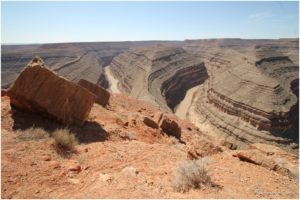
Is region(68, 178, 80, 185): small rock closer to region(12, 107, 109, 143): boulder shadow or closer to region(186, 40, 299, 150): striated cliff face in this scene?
region(12, 107, 109, 143): boulder shadow

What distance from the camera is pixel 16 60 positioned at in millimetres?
60719

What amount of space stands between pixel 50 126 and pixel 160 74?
45.6 meters

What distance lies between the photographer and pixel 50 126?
9.09 metres

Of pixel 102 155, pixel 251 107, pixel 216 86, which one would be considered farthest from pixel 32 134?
pixel 216 86

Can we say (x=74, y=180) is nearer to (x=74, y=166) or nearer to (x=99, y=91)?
(x=74, y=166)

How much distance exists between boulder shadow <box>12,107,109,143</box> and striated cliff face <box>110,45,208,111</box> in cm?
2793

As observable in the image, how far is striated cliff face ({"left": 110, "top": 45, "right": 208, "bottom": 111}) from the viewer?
1806 inches

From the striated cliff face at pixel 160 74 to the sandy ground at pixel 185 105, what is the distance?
2.66ft

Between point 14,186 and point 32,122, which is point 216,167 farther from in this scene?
point 32,122

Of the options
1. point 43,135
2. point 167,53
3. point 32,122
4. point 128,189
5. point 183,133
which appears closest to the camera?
point 128,189

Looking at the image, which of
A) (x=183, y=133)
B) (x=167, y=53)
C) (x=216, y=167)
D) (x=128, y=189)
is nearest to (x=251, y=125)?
(x=183, y=133)

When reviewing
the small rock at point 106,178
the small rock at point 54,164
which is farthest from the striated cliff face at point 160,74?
the small rock at point 106,178

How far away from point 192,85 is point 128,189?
53988 mm

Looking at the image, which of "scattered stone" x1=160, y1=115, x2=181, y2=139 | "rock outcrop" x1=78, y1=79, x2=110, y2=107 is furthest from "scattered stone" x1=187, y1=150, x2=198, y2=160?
"rock outcrop" x1=78, y1=79, x2=110, y2=107
